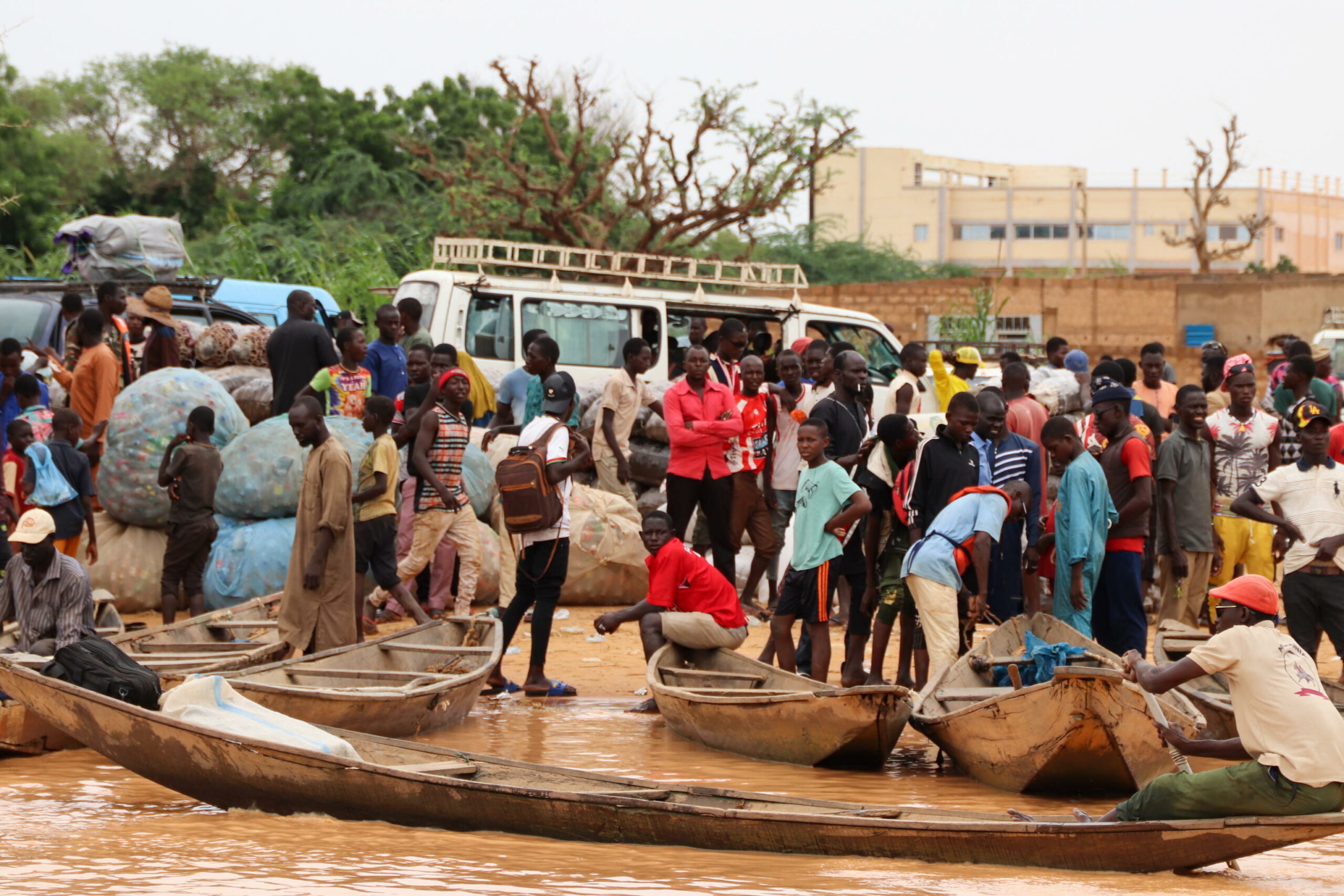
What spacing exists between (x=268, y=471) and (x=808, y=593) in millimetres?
4294

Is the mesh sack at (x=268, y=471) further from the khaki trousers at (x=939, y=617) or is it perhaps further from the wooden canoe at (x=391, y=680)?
the khaki trousers at (x=939, y=617)

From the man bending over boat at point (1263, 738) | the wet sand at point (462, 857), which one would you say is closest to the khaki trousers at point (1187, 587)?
the wet sand at point (462, 857)

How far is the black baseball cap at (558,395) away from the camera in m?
8.67

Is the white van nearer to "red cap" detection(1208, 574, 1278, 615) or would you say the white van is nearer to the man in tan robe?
the man in tan robe

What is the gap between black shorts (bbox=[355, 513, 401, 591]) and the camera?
374 inches

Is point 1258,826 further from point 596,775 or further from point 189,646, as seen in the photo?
point 189,646

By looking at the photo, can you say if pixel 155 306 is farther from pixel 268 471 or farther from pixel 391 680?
pixel 391 680

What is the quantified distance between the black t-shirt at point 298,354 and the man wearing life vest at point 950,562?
505cm

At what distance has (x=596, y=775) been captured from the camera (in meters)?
6.21

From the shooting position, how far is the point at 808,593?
8203 mm

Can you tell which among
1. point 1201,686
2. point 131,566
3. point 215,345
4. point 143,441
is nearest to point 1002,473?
point 1201,686

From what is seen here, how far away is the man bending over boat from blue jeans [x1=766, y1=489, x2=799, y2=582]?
18.6 feet

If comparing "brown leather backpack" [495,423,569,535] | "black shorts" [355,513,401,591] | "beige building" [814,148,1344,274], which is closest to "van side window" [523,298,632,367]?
"black shorts" [355,513,401,591]

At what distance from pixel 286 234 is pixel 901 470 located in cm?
2037
